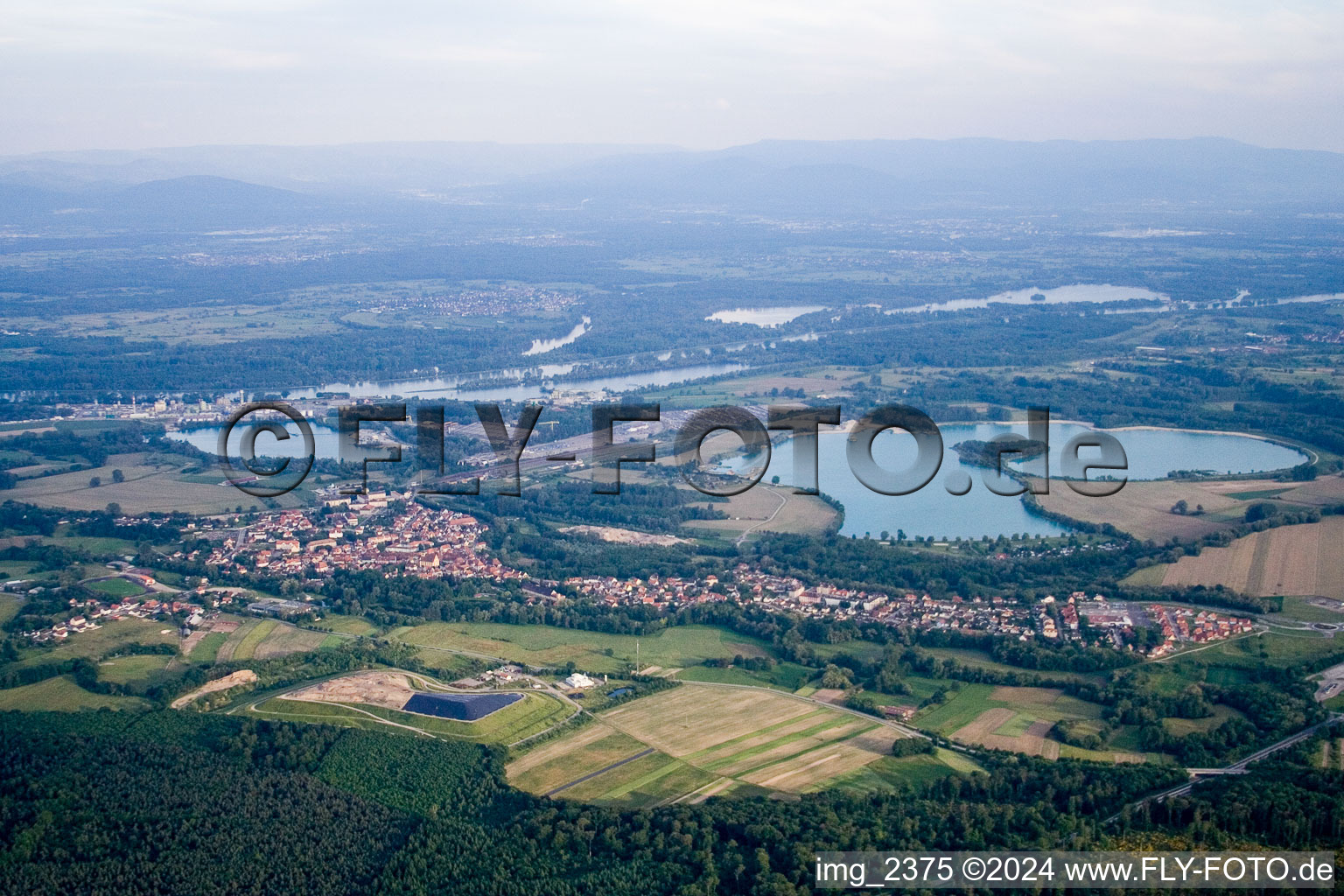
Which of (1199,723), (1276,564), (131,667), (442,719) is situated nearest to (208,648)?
(131,667)

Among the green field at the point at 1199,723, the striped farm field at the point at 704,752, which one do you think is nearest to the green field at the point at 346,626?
the striped farm field at the point at 704,752

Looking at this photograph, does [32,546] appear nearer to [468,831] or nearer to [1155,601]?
[468,831]

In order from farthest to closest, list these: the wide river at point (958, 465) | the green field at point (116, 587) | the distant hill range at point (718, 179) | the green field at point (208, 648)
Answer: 1. the distant hill range at point (718, 179)
2. the wide river at point (958, 465)
3. the green field at point (116, 587)
4. the green field at point (208, 648)

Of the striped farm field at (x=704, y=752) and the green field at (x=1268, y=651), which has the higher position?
the green field at (x=1268, y=651)

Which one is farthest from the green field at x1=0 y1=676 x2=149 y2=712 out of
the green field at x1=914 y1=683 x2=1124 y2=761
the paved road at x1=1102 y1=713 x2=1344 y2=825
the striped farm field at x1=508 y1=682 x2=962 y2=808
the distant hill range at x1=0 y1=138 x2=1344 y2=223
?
the distant hill range at x1=0 y1=138 x2=1344 y2=223

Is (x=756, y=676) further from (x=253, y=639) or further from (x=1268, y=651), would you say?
(x=253, y=639)

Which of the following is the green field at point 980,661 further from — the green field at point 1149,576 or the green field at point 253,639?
the green field at point 253,639
